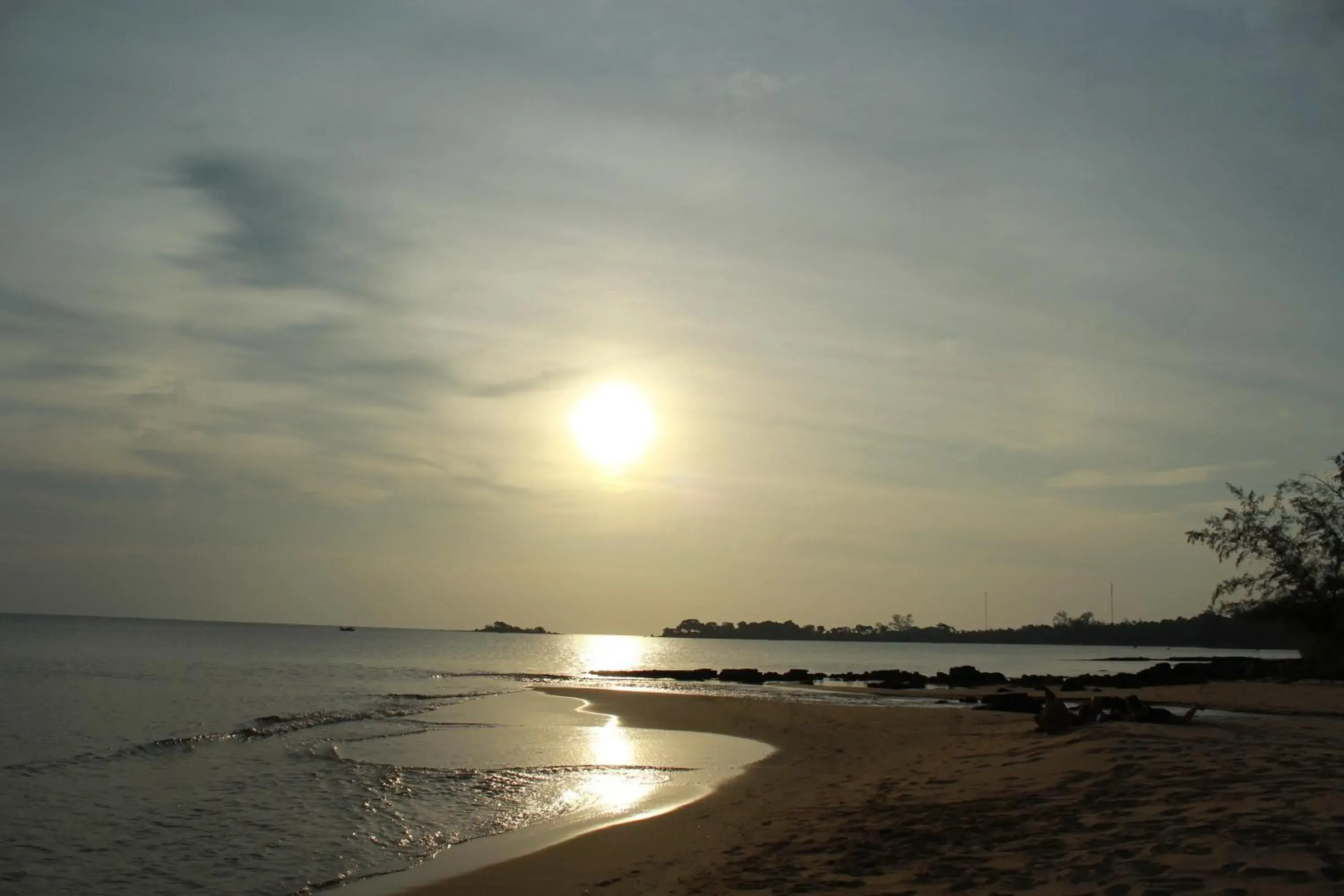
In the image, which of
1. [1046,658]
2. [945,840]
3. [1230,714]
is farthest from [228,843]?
[1046,658]

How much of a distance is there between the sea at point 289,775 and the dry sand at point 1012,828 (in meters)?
2.07

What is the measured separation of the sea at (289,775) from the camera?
495 inches

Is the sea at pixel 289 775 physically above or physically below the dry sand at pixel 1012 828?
below

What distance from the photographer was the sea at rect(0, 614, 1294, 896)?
12.6 meters

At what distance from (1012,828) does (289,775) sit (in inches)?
607

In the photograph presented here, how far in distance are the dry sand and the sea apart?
2075 millimetres

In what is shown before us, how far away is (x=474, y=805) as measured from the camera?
16.2 meters

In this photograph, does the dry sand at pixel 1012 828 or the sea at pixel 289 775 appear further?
the sea at pixel 289 775

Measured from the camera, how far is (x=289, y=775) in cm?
1977

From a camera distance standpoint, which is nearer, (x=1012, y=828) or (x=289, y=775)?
(x=1012, y=828)

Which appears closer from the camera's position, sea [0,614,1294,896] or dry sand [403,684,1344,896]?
dry sand [403,684,1344,896]

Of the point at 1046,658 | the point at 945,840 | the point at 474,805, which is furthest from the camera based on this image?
the point at 1046,658

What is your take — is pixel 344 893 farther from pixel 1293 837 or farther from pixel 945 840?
pixel 1293 837

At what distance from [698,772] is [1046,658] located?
136m
